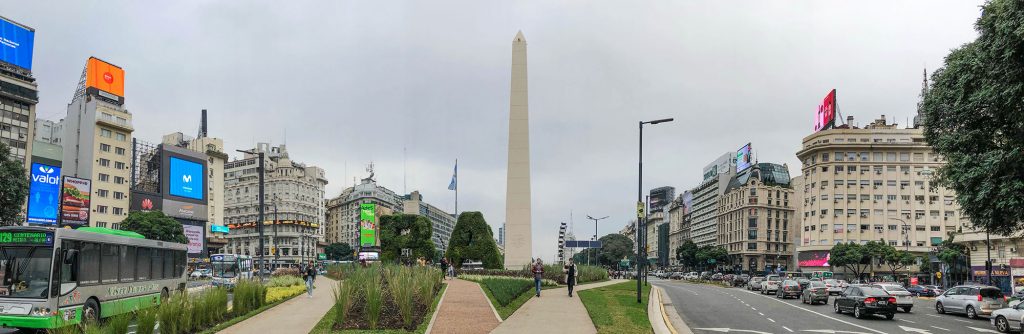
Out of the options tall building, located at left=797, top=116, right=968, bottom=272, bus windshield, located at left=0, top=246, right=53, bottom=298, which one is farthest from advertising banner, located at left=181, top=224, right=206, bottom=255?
bus windshield, located at left=0, top=246, right=53, bottom=298

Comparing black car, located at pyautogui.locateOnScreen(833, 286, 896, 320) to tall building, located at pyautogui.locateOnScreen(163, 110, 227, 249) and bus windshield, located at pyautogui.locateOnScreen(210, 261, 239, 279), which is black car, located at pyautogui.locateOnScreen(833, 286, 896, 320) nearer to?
bus windshield, located at pyautogui.locateOnScreen(210, 261, 239, 279)

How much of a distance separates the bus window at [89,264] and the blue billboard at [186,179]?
10044cm

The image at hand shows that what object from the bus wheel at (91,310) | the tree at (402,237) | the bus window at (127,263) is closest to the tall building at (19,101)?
the tree at (402,237)

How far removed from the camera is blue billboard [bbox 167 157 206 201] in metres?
112

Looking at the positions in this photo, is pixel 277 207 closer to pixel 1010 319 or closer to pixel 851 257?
pixel 851 257

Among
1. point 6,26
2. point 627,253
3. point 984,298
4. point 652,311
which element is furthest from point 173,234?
point 627,253

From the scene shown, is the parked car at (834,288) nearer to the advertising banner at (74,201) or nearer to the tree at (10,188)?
the tree at (10,188)

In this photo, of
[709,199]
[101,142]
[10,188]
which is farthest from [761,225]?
[10,188]

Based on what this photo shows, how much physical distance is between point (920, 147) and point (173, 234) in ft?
340

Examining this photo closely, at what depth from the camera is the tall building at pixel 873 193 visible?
106m

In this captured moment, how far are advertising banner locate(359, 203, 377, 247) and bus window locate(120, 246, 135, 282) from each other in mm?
94286

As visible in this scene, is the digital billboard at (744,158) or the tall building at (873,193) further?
the digital billboard at (744,158)

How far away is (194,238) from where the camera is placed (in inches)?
4363

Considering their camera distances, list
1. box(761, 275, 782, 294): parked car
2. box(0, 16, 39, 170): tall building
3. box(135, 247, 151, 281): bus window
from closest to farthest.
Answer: box(135, 247, 151, 281): bus window → box(761, 275, 782, 294): parked car → box(0, 16, 39, 170): tall building
